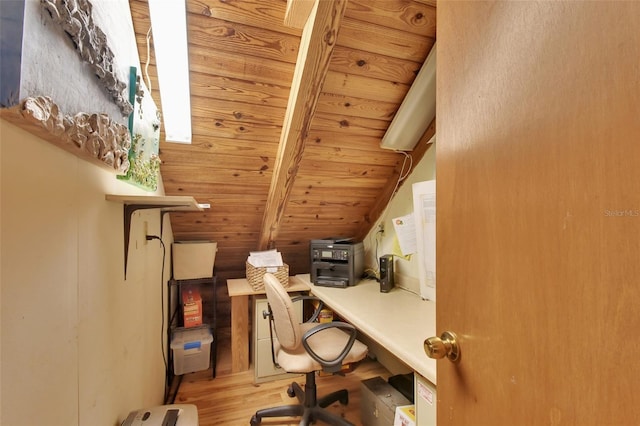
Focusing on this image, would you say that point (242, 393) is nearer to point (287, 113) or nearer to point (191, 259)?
point (191, 259)

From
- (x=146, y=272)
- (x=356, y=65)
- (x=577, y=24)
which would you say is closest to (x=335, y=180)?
(x=356, y=65)

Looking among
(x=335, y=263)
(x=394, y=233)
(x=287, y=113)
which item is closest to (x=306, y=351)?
(x=335, y=263)

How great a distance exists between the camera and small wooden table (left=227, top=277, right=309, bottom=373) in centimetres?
225

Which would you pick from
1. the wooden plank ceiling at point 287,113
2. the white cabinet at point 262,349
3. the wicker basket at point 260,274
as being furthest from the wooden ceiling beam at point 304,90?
the white cabinet at point 262,349

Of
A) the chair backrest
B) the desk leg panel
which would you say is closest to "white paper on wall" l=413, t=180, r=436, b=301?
the chair backrest

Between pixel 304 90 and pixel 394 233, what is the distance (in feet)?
4.45

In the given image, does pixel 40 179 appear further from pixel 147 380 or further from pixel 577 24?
pixel 147 380

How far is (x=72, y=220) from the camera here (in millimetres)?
755

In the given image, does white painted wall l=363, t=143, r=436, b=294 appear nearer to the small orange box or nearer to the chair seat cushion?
the chair seat cushion

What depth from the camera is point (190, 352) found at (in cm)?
210

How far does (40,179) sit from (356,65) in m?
1.43

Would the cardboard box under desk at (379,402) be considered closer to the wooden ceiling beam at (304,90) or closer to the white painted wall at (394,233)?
the white painted wall at (394,233)

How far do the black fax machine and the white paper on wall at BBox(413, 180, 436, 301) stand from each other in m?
0.58

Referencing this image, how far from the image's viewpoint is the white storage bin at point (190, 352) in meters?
2.07
